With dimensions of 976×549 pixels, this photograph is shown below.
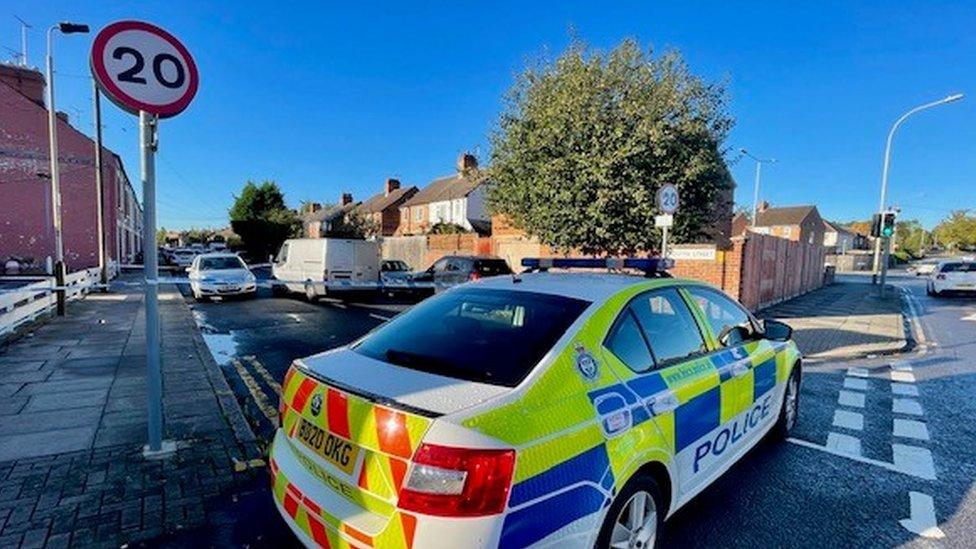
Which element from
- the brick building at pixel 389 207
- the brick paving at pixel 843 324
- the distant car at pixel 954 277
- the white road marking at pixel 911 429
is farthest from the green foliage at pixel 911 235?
the white road marking at pixel 911 429

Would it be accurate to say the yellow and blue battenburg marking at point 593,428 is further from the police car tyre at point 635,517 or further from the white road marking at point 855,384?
the white road marking at point 855,384

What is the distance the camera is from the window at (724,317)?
3492 millimetres

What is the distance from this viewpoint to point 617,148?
10.9 metres

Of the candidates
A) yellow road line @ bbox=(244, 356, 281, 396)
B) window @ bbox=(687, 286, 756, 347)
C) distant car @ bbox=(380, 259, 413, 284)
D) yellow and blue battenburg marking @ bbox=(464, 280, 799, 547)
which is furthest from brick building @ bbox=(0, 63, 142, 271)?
yellow and blue battenburg marking @ bbox=(464, 280, 799, 547)

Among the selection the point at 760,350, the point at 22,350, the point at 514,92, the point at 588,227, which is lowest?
the point at 22,350

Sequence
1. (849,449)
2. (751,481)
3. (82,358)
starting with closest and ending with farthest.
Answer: (751,481) < (849,449) < (82,358)

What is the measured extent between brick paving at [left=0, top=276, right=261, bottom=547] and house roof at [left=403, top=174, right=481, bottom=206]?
108 feet

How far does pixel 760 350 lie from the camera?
3885mm

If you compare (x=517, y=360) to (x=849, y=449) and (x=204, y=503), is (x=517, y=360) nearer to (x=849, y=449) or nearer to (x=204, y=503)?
(x=204, y=503)

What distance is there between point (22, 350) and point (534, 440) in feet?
28.0

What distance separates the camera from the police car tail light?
68.9 inches

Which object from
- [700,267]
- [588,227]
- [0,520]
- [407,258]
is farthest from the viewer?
[407,258]

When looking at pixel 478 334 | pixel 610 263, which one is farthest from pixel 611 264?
pixel 478 334

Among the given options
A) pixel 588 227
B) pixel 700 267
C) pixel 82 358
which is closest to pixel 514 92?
pixel 588 227
